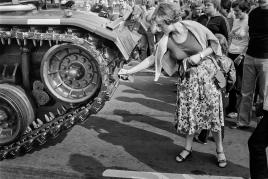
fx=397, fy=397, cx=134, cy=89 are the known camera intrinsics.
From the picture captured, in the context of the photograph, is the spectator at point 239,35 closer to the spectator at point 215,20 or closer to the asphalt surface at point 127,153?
the spectator at point 215,20

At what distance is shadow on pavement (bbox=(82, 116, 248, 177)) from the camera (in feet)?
15.8

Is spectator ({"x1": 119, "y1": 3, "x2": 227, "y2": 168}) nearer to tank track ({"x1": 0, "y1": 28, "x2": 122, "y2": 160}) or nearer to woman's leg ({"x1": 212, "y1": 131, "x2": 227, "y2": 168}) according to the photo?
woman's leg ({"x1": 212, "y1": 131, "x2": 227, "y2": 168})

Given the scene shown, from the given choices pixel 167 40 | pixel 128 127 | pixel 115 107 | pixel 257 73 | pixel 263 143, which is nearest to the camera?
pixel 263 143

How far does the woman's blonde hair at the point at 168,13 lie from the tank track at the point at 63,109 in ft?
2.83

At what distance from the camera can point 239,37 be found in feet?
21.6

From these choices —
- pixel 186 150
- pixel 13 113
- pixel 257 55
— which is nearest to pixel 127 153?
pixel 186 150

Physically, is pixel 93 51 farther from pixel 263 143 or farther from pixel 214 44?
pixel 263 143

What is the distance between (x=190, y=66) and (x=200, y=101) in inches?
17.4

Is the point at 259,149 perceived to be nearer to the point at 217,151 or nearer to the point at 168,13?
the point at 217,151

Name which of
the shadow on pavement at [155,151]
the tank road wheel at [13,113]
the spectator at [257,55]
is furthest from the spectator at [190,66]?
the tank road wheel at [13,113]

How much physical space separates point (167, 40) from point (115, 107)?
3.13 meters

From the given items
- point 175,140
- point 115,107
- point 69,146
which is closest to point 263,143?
point 175,140

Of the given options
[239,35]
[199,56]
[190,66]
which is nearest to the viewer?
[199,56]

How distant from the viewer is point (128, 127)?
637cm
